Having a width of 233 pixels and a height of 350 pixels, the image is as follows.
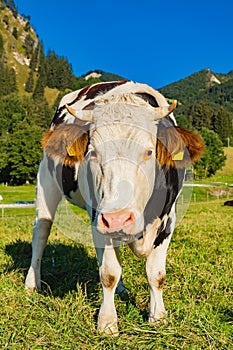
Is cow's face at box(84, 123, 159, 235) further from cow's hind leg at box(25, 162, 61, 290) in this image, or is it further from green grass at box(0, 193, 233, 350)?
cow's hind leg at box(25, 162, 61, 290)

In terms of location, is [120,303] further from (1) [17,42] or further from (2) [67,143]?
(1) [17,42]

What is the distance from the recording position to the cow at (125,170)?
252cm

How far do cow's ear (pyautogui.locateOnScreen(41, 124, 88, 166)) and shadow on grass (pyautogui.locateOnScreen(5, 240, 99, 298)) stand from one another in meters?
1.25

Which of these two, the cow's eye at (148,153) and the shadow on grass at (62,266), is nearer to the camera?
the cow's eye at (148,153)

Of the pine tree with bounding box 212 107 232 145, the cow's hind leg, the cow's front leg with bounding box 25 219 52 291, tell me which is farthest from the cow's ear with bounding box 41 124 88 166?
the pine tree with bounding box 212 107 232 145

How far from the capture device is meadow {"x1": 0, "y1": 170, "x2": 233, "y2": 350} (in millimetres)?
2848

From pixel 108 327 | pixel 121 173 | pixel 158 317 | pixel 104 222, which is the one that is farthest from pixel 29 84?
pixel 104 222

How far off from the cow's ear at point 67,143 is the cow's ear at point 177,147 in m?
0.57

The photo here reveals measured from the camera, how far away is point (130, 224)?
2.45 metres

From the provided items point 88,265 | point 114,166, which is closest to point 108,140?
point 114,166

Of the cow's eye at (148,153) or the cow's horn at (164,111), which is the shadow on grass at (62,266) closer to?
the cow's eye at (148,153)

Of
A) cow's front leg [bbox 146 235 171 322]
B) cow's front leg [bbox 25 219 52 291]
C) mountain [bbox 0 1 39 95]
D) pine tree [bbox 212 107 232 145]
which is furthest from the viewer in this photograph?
mountain [bbox 0 1 39 95]

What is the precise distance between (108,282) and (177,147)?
1.21m

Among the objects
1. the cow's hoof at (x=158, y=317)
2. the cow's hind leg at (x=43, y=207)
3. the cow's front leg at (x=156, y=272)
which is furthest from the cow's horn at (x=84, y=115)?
the cow's hoof at (x=158, y=317)
